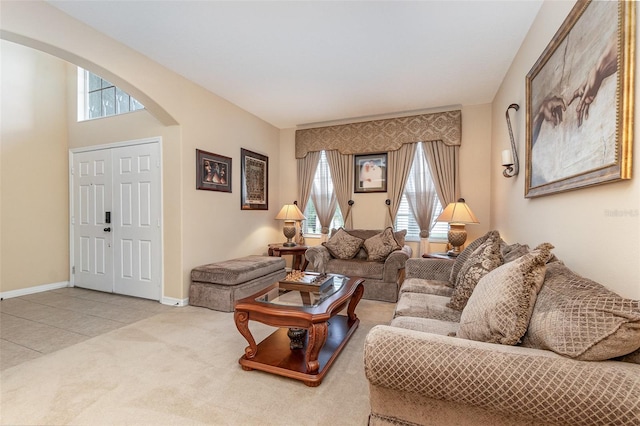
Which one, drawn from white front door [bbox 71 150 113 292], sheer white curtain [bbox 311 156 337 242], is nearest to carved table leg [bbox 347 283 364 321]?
sheer white curtain [bbox 311 156 337 242]

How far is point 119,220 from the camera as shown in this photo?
3.84m

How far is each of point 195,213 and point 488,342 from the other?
134 inches

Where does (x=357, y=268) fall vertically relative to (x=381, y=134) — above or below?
below

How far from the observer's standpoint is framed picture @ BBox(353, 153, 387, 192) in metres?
4.71

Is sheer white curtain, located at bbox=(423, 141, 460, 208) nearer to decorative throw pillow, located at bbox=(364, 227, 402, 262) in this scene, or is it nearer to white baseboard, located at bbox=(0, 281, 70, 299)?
decorative throw pillow, located at bbox=(364, 227, 402, 262)

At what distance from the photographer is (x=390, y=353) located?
3.58 feet

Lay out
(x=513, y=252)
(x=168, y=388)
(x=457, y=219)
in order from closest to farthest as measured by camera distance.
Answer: (x=168, y=388)
(x=513, y=252)
(x=457, y=219)

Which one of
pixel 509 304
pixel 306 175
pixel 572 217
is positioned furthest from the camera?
pixel 306 175

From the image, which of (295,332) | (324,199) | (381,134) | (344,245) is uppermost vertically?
(381,134)

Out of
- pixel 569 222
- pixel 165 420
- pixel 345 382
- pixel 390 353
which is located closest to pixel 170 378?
pixel 165 420

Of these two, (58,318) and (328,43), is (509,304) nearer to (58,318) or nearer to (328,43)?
(328,43)

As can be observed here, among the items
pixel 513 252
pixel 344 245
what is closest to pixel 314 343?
pixel 513 252

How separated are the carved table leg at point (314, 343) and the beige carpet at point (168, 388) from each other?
129mm

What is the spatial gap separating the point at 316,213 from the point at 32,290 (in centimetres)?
428
